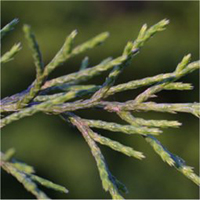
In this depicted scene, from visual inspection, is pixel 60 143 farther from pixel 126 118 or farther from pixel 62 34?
pixel 126 118

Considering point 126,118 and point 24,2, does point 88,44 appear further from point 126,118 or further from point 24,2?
point 24,2

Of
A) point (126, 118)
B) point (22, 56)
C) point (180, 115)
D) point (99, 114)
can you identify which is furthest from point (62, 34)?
point (126, 118)

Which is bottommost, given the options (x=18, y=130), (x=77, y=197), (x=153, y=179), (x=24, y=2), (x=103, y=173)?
(x=153, y=179)

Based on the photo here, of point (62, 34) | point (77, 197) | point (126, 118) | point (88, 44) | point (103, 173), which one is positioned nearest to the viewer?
point (88, 44)

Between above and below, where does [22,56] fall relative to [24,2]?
below

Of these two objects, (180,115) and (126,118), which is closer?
(126,118)

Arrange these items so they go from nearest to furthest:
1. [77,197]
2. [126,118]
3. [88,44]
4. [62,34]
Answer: [88,44] < [126,118] < [77,197] < [62,34]
